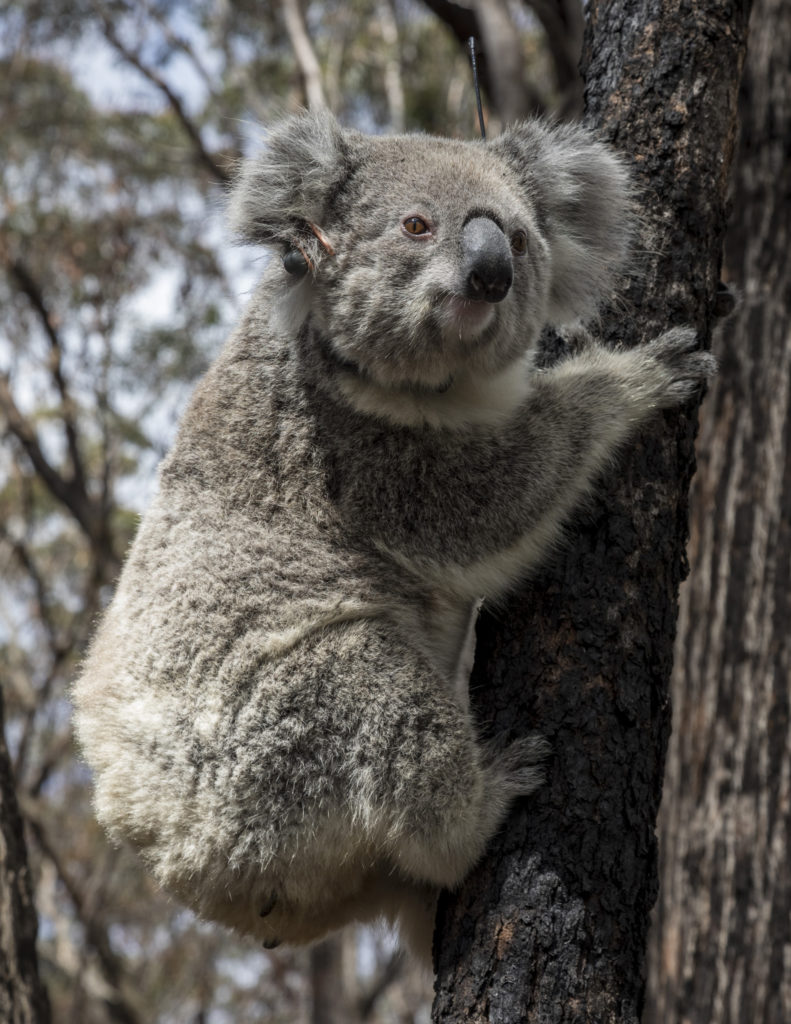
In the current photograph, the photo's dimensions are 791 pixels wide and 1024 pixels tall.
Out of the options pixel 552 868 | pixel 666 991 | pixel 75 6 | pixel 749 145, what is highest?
pixel 75 6

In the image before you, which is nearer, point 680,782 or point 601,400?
point 601,400

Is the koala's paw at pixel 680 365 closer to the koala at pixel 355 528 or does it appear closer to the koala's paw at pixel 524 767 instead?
the koala at pixel 355 528

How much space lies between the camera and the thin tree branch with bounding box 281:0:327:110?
351 inches

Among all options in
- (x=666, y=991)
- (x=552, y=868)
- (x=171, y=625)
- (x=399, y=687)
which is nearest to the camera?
(x=552, y=868)

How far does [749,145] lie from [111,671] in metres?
3.90

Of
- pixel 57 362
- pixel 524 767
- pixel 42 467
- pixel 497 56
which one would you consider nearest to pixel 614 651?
pixel 524 767

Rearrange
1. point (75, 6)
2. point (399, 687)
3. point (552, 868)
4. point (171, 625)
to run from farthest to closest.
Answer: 1. point (75, 6)
2. point (171, 625)
3. point (399, 687)
4. point (552, 868)

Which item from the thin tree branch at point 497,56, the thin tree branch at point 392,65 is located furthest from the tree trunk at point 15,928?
the thin tree branch at point 392,65

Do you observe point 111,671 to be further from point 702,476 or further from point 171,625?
point 702,476

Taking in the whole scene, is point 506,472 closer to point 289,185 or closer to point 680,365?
point 680,365

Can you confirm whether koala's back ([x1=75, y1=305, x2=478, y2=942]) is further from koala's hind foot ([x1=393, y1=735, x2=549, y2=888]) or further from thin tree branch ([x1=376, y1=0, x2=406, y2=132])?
thin tree branch ([x1=376, y1=0, x2=406, y2=132])

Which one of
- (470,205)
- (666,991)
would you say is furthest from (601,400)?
(666,991)

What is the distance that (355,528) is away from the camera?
2846 millimetres

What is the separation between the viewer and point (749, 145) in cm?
501
